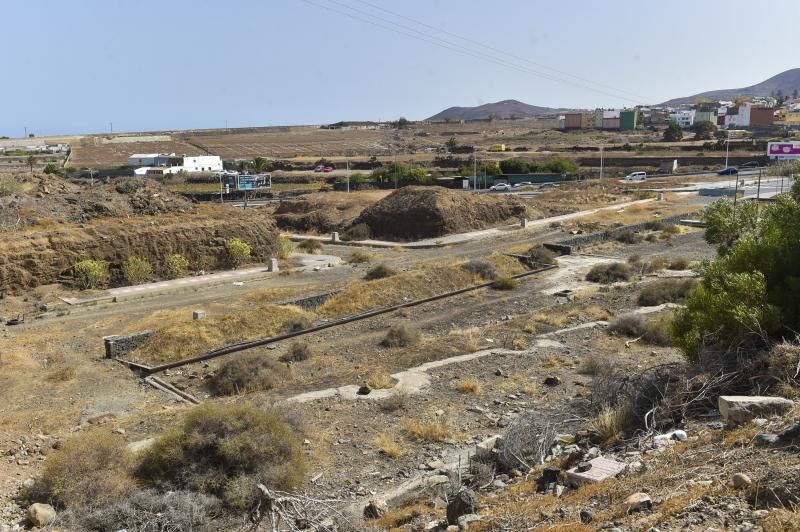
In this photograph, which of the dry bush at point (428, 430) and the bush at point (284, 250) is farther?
the bush at point (284, 250)

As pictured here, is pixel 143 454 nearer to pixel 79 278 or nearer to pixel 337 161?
pixel 79 278

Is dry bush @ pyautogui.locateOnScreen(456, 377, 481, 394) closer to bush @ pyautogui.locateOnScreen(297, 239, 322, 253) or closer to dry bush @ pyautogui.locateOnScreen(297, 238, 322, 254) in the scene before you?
dry bush @ pyautogui.locateOnScreen(297, 238, 322, 254)

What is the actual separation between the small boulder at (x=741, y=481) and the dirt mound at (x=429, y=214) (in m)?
37.0

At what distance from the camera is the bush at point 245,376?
16891 millimetres

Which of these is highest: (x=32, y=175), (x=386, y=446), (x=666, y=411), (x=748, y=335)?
(x=32, y=175)

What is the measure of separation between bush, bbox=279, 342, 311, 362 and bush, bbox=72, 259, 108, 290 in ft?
41.5

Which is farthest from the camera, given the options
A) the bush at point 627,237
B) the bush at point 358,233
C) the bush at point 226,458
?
the bush at point 358,233

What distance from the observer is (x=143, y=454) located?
11.5 m

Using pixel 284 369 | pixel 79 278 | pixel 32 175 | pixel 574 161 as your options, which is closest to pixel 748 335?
pixel 284 369

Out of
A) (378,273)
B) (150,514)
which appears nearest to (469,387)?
(150,514)

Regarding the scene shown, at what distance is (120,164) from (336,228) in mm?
89475

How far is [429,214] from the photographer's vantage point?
148ft

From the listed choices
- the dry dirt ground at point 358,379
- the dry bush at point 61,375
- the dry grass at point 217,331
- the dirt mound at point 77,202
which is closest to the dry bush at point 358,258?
the dry dirt ground at point 358,379

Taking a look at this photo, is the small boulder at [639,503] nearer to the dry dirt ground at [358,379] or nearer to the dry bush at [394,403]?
the dry dirt ground at [358,379]
